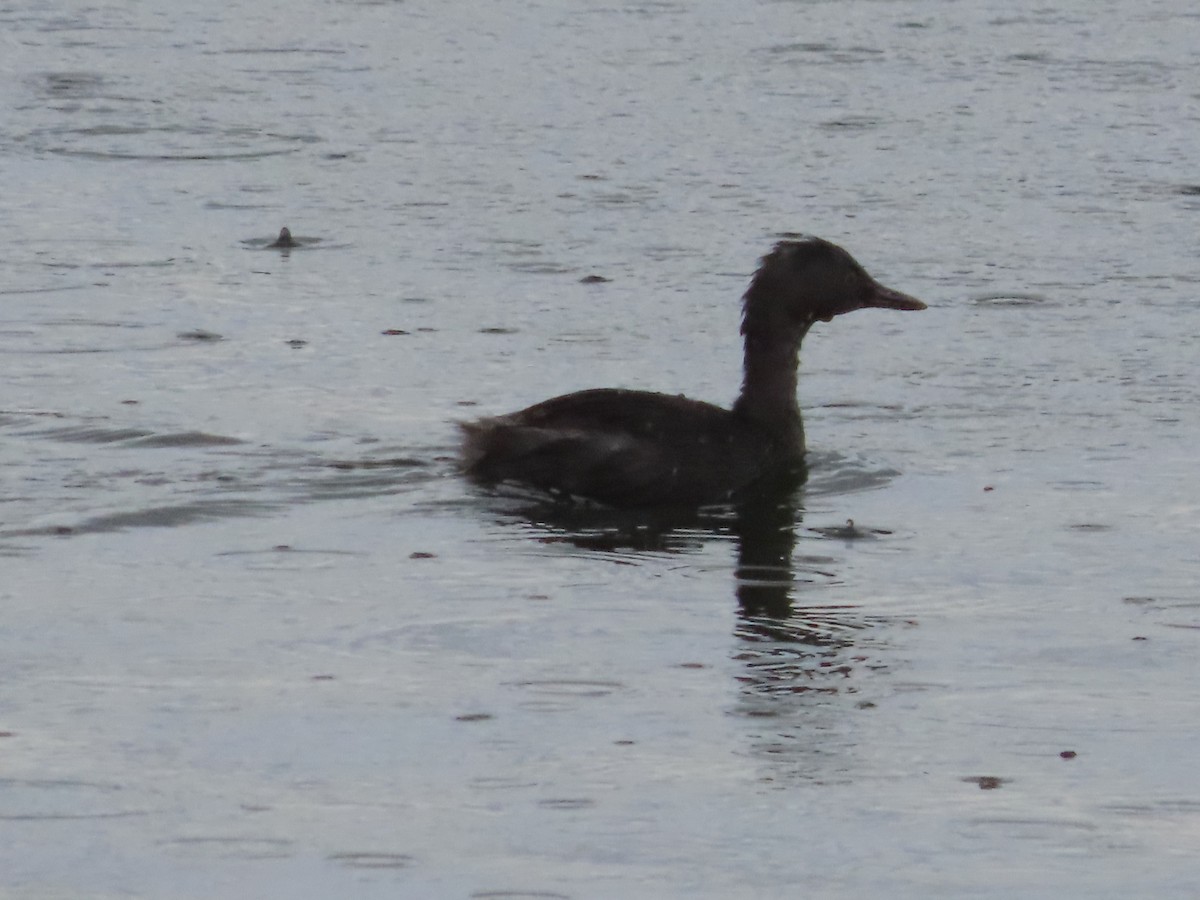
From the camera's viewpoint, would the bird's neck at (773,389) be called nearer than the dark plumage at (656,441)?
No

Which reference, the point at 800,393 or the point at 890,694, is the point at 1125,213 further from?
the point at 890,694

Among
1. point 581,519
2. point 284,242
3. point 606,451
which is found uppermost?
point 284,242

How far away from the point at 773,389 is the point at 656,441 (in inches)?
29.7

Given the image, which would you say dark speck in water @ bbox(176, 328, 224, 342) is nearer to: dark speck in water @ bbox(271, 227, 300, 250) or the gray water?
the gray water

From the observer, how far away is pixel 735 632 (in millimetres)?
7242

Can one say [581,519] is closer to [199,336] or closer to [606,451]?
[606,451]

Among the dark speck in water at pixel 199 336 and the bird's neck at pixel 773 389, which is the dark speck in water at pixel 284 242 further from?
the bird's neck at pixel 773 389

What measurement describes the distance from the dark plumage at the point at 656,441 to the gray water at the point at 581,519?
0.59ft

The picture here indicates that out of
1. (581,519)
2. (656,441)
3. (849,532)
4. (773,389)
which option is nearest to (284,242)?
(773,389)

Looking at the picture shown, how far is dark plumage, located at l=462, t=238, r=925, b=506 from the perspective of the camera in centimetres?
920

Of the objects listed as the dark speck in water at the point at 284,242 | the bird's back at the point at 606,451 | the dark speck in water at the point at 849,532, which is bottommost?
the dark speck in water at the point at 849,532

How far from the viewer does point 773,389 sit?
982cm

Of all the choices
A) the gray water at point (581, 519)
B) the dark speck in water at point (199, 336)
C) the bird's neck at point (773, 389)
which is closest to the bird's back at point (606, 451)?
the gray water at point (581, 519)

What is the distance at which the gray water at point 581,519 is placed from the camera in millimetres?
5539
